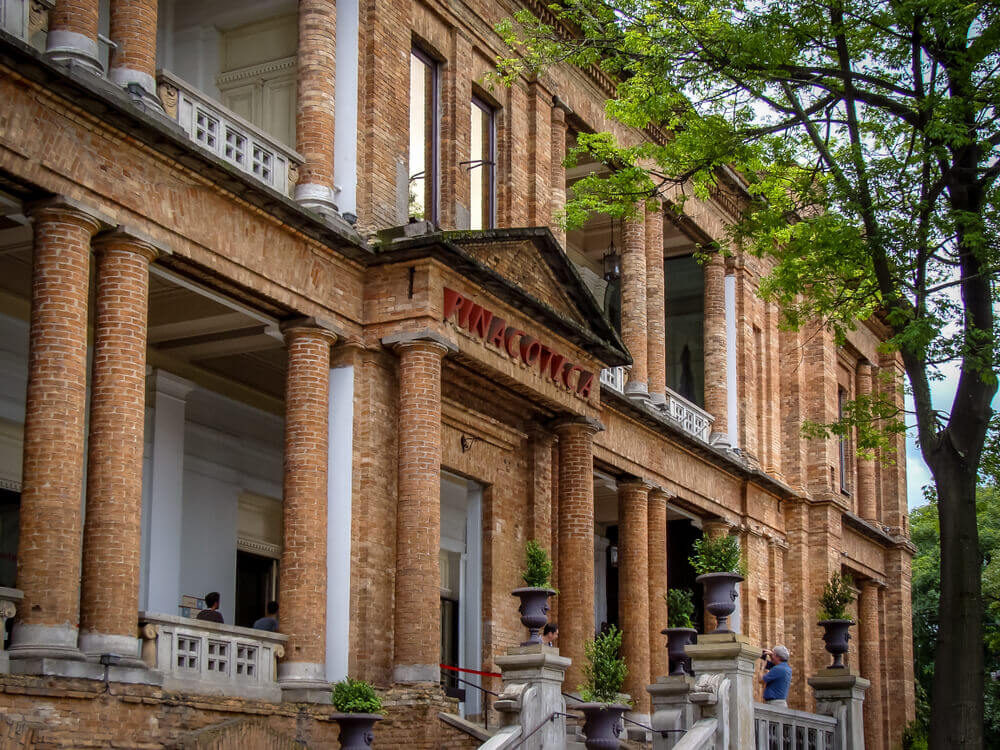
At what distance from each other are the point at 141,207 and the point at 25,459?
3.01 meters

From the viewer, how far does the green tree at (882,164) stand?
16.4 m

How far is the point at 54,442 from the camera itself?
44.4 feet

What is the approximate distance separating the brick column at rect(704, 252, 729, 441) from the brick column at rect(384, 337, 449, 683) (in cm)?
1327

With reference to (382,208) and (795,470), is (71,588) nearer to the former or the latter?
(382,208)

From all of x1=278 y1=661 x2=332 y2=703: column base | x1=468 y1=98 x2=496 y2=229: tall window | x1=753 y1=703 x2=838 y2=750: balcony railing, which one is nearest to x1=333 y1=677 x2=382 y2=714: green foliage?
x1=278 y1=661 x2=332 y2=703: column base

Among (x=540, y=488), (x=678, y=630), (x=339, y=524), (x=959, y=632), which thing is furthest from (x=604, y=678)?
(x=540, y=488)

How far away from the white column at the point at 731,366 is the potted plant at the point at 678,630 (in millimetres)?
11430

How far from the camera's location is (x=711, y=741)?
15172 mm

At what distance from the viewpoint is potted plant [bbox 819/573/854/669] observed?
19406 mm

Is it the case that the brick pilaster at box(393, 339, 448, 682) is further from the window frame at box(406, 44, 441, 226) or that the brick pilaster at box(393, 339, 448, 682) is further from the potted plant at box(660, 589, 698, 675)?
the potted plant at box(660, 589, 698, 675)

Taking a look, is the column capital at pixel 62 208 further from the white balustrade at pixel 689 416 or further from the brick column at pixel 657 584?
the white balustrade at pixel 689 416

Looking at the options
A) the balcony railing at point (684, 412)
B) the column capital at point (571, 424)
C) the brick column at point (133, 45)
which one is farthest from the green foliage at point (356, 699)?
the balcony railing at point (684, 412)

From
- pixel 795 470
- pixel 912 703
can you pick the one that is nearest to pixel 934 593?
pixel 912 703

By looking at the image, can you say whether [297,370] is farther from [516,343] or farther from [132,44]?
[132,44]
